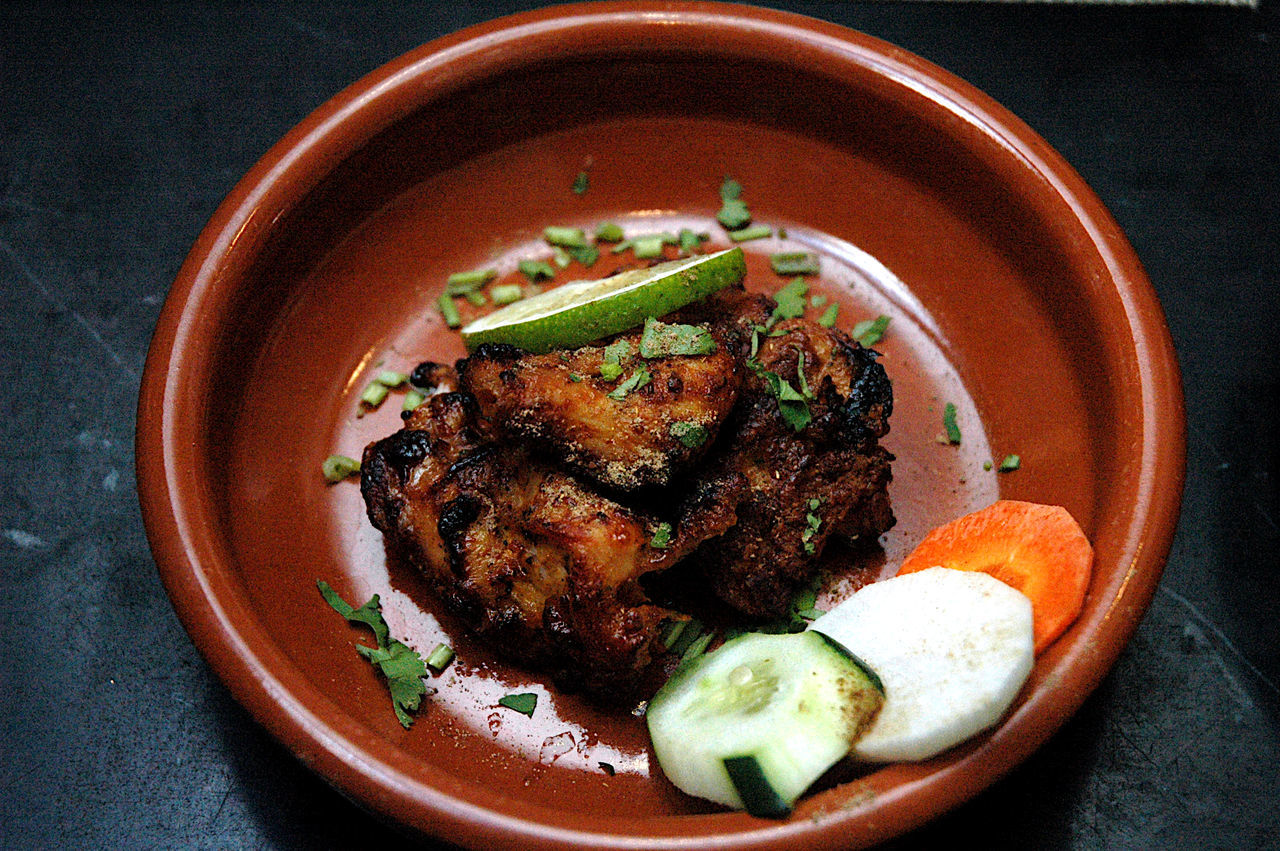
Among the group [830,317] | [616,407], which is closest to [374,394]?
[616,407]

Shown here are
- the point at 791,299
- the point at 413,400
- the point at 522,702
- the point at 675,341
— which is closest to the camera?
the point at 675,341

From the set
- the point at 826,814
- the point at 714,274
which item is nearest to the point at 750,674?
the point at 826,814

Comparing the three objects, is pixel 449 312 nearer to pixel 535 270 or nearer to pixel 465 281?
pixel 465 281

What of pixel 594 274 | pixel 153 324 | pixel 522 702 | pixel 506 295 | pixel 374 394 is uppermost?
pixel 594 274

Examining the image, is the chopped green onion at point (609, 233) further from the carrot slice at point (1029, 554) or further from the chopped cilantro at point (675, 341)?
the carrot slice at point (1029, 554)

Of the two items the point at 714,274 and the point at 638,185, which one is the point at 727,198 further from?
the point at 714,274

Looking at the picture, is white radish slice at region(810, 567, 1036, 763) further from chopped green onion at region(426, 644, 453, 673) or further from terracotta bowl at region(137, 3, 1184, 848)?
chopped green onion at region(426, 644, 453, 673)
